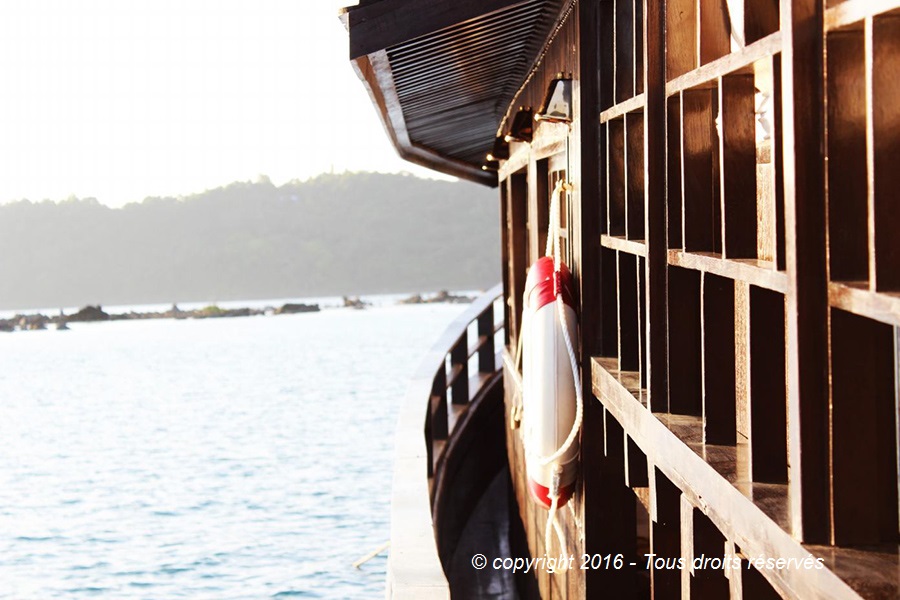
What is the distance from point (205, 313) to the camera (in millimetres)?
73625

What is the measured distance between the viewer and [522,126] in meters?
4.93

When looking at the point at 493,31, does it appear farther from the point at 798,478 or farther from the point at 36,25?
the point at 36,25

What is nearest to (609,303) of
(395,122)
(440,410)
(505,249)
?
(395,122)

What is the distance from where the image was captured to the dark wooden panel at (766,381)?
1.73 metres

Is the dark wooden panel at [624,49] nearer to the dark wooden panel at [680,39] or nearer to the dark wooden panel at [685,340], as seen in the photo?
the dark wooden panel at [680,39]

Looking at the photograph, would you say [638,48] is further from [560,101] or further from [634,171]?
[560,101]

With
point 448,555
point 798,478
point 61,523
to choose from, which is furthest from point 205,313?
point 798,478

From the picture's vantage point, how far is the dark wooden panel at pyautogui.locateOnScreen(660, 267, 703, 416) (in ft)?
7.63

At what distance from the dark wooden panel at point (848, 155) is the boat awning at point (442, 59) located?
225cm

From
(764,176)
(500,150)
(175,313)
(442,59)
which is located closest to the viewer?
(764,176)

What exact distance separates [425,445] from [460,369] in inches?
144

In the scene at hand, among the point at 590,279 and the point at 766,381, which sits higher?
the point at 590,279

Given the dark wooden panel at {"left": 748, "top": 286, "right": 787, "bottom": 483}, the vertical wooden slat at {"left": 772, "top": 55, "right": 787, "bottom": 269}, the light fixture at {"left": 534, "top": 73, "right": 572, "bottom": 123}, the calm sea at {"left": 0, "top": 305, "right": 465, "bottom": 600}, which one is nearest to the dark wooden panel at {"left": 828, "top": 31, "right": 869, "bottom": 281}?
the vertical wooden slat at {"left": 772, "top": 55, "right": 787, "bottom": 269}

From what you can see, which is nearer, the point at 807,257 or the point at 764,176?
the point at 807,257
